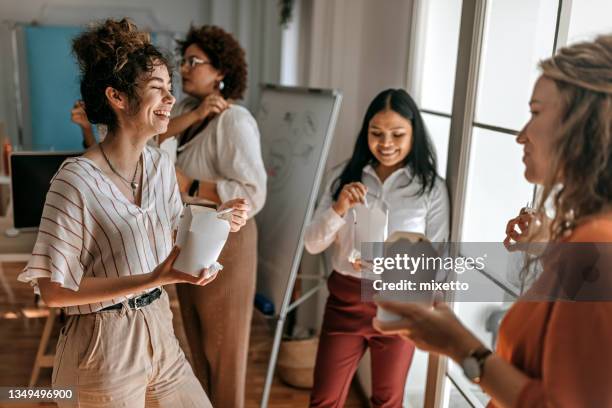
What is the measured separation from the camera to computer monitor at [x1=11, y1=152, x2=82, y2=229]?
2.28m

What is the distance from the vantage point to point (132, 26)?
1170 millimetres

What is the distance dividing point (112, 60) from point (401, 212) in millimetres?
961

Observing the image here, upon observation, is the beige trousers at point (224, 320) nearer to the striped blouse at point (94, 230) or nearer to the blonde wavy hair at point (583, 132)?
the striped blouse at point (94, 230)

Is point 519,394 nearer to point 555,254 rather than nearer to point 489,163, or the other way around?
point 555,254

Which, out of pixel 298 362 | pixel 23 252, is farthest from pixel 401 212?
pixel 23 252

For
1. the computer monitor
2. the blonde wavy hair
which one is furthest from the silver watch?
the computer monitor

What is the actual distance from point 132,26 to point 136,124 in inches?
7.5

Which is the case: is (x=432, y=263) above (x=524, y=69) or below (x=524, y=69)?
below

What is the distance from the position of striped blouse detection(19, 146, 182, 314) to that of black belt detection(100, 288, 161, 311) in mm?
16

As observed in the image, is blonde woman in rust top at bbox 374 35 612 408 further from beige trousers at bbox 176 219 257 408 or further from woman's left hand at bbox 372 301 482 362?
beige trousers at bbox 176 219 257 408

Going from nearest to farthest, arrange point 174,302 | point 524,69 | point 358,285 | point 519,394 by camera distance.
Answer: point 519,394 < point 524,69 < point 358,285 < point 174,302

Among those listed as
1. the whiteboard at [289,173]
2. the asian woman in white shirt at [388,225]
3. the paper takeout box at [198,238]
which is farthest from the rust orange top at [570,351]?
the whiteboard at [289,173]

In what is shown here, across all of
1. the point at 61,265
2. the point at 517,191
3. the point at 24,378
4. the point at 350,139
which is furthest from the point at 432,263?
the point at 24,378

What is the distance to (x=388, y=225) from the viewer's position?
1.72 meters
